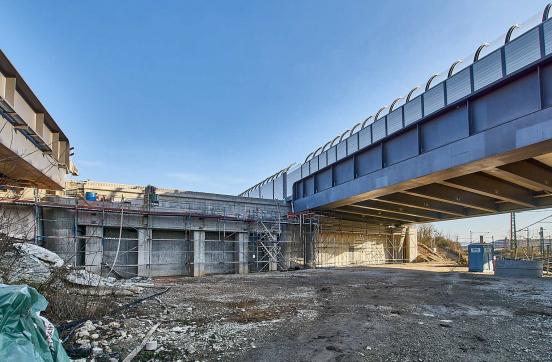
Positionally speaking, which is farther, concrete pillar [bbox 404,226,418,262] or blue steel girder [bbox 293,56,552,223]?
concrete pillar [bbox 404,226,418,262]

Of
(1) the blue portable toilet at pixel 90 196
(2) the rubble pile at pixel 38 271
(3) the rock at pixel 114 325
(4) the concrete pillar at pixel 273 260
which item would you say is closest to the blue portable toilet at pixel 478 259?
(4) the concrete pillar at pixel 273 260

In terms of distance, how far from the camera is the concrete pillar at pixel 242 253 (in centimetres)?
2252

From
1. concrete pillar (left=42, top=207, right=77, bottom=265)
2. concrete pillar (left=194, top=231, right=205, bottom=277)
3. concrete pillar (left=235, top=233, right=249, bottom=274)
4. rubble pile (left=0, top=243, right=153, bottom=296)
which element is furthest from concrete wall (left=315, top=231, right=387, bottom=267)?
rubble pile (left=0, top=243, right=153, bottom=296)

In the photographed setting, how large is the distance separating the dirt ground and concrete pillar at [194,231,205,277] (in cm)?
896

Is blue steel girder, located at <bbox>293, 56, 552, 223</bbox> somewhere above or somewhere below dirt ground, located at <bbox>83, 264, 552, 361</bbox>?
above

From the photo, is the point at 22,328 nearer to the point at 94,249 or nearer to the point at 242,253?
the point at 94,249

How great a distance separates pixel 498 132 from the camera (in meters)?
12.3

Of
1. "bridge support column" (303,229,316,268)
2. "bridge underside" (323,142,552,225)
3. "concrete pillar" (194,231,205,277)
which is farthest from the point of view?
"bridge support column" (303,229,316,268)

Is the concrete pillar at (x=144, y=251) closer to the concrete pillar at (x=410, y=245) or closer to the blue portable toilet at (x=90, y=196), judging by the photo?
the blue portable toilet at (x=90, y=196)

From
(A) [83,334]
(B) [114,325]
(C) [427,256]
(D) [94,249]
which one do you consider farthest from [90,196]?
(C) [427,256]

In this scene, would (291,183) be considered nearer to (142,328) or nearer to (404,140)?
(404,140)

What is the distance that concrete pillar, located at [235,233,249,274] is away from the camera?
2252 cm

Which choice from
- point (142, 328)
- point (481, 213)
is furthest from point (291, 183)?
point (142, 328)

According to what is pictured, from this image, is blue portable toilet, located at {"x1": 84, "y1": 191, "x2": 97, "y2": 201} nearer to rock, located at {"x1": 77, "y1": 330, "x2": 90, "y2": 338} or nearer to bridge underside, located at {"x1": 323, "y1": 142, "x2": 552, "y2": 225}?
bridge underside, located at {"x1": 323, "y1": 142, "x2": 552, "y2": 225}
